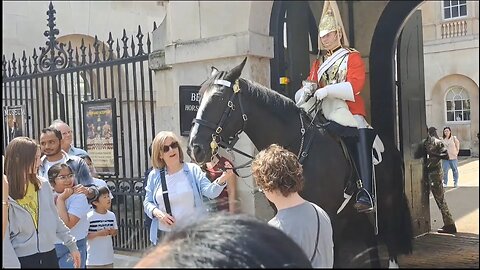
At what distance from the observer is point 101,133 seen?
659 cm

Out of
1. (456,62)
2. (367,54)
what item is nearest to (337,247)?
(367,54)

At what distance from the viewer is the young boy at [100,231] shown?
4504 millimetres

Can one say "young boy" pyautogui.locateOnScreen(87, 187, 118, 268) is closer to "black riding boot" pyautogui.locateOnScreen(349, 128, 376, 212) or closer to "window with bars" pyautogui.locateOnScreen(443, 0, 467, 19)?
"black riding boot" pyautogui.locateOnScreen(349, 128, 376, 212)

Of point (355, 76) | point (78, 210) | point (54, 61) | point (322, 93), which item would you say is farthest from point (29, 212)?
point (54, 61)

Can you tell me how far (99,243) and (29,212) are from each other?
1501 mm

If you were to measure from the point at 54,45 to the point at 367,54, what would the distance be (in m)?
3.96

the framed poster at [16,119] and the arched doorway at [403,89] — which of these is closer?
the arched doorway at [403,89]

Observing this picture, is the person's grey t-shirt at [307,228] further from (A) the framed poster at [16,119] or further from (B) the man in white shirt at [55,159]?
(A) the framed poster at [16,119]

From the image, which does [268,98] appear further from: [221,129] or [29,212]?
[29,212]

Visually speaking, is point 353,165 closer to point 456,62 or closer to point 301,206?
point 301,206

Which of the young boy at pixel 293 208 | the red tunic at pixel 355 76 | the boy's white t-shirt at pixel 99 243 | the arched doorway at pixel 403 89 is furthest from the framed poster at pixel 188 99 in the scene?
the young boy at pixel 293 208

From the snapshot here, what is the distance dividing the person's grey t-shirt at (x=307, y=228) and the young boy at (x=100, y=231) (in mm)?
2555

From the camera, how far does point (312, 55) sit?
6059 mm

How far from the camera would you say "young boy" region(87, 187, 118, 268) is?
4.50 meters
